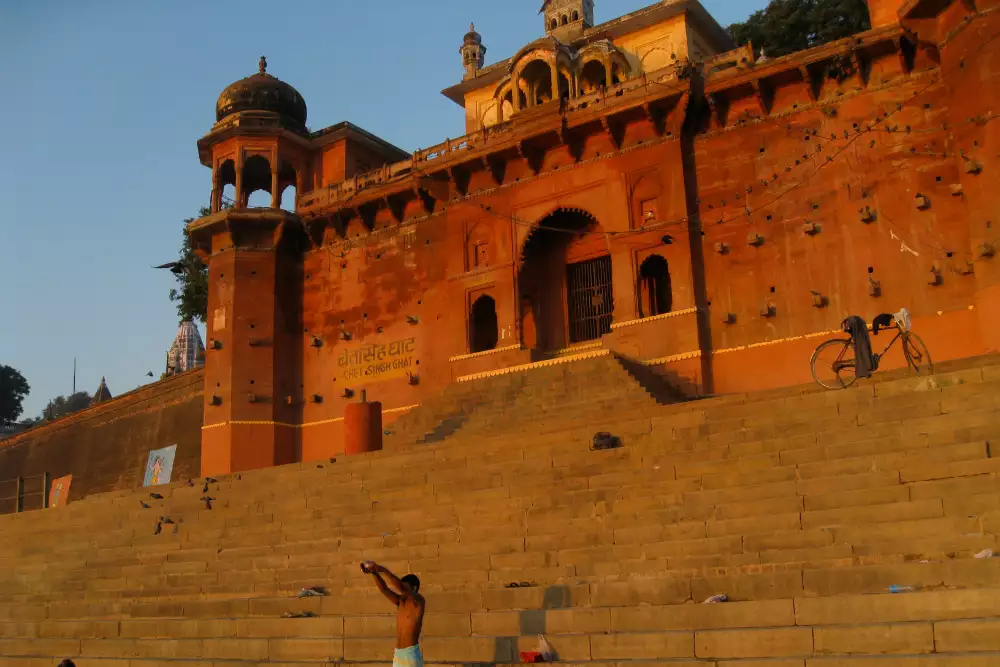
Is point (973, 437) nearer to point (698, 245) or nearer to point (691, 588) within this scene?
point (691, 588)

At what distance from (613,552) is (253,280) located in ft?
41.9

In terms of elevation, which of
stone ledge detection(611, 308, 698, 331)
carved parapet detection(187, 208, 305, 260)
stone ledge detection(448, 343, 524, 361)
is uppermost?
carved parapet detection(187, 208, 305, 260)

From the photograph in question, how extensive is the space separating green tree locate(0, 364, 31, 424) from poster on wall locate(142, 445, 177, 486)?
34819 mm

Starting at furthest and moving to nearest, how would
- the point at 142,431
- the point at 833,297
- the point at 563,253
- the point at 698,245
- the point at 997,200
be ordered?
the point at 142,431 < the point at 563,253 < the point at 698,245 < the point at 833,297 < the point at 997,200

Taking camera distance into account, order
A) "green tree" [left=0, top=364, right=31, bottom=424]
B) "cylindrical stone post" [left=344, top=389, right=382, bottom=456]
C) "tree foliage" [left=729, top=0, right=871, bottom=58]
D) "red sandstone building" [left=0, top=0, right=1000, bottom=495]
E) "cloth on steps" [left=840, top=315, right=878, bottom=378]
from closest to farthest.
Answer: "cloth on steps" [left=840, top=315, right=878, bottom=378] → "red sandstone building" [left=0, top=0, right=1000, bottom=495] → "cylindrical stone post" [left=344, top=389, right=382, bottom=456] → "tree foliage" [left=729, top=0, right=871, bottom=58] → "green tree" [left=0, top=364, right=31, bottom=424]

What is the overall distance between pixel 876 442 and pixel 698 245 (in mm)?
7358

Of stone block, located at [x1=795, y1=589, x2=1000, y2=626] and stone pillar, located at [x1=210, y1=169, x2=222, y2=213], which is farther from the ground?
stone pillar, located at [x1=210, y1=169, x2=222, y2=213]

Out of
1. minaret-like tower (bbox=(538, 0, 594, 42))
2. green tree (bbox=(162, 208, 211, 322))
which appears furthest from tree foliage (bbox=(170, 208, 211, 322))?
minaret-like tower (bbox=(538, 0, 594, 42))

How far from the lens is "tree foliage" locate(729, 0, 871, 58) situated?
915 inches

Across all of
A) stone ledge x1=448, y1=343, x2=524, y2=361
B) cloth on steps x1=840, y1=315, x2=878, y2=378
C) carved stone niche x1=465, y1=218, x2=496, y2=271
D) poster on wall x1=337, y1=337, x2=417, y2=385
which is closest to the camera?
cloth on steps x1=840, y1=315, x2=878, y2=378

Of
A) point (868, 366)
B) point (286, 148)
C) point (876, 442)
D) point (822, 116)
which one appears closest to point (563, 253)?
point (822, 116)

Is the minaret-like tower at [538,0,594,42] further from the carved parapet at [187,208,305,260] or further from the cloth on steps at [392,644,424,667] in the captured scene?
the cloth on steps at [392,644,424,667]

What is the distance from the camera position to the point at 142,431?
24000mm

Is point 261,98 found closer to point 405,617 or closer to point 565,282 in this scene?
point 565,282
